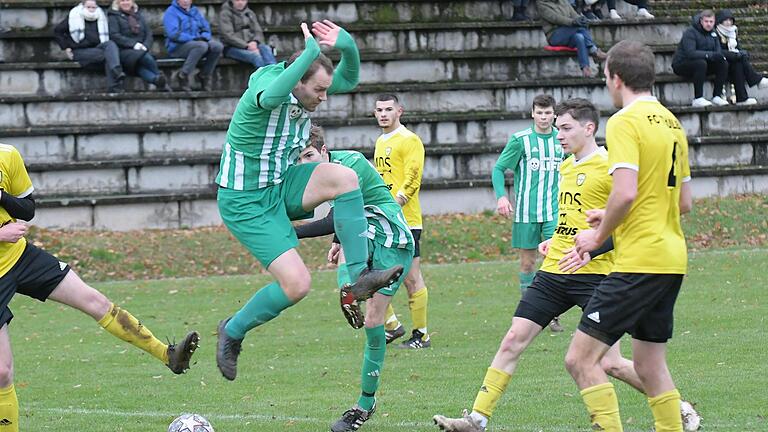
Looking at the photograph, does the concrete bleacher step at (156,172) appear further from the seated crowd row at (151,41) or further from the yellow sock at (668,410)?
the yellow sock at (668,410)

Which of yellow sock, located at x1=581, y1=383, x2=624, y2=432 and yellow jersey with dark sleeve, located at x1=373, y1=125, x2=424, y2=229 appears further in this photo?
yellow jersey with dark sleeve, located at x1=373, y1=125, x2=424, y2=229

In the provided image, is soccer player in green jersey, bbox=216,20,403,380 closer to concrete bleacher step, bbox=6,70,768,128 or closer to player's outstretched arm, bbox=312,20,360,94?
player's outstretched arm, bbox=312,20,360,94

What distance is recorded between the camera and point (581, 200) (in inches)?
319

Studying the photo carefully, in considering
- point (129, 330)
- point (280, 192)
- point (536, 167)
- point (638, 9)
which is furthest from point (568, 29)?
point (129, 330)

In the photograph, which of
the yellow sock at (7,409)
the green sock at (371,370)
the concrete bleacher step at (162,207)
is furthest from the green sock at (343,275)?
the concrete bleacher step at (162,207)

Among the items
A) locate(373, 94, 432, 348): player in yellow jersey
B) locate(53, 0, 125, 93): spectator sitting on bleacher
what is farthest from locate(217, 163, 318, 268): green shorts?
locate(53, 0, 125, 93): spectator sitting on bleacher

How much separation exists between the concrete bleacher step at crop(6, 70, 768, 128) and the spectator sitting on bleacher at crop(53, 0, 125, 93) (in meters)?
0.53

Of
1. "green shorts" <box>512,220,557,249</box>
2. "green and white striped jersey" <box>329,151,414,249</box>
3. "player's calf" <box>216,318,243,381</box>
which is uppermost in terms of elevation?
"green and white striped jersey" <box>329,151,414,249</box>

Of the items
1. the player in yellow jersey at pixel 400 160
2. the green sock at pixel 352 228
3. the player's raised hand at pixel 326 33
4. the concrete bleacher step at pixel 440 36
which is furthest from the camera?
the concrete bleacher step at pixel 440 36

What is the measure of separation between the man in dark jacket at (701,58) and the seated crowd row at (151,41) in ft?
24.7

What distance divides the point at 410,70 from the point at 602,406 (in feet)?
59.2

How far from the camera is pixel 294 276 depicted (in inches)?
312

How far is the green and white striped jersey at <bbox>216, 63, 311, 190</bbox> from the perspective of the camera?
314 inches

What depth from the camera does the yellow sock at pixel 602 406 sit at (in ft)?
22.4
